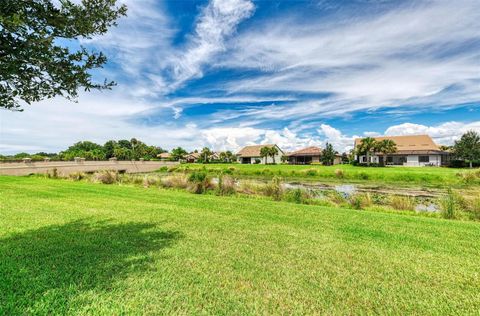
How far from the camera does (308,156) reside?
6875cm

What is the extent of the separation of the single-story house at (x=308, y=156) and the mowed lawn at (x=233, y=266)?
201 ft

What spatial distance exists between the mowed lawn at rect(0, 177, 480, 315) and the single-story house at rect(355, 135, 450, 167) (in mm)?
48097

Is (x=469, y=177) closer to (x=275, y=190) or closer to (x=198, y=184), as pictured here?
(x=275, y=190)

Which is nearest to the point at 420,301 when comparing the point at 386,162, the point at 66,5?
the point at 66,5

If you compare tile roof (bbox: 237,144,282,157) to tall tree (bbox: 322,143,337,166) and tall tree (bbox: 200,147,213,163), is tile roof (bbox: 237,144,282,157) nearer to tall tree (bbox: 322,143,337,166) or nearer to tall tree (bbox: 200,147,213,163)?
tall tree (bbox: 200,147,213,163)

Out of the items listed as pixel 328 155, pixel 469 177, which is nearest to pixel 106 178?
pixel 469 177

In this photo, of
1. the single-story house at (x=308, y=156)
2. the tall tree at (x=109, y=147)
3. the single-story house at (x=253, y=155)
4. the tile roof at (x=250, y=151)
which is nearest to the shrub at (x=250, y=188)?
the single-story house at (x=308, y=156)

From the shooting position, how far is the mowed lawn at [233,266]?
3200 millimetres

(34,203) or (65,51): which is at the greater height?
(65,51)

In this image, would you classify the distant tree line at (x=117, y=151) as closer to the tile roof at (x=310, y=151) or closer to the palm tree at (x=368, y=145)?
the tile roof at (x=310, y=151)

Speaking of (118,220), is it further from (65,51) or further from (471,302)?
(471,302)

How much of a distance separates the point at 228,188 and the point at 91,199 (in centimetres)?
720

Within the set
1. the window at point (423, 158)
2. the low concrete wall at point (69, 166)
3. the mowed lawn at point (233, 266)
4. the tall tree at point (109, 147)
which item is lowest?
the mowed lawn at point (233, 266)

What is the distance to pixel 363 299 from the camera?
335cm
